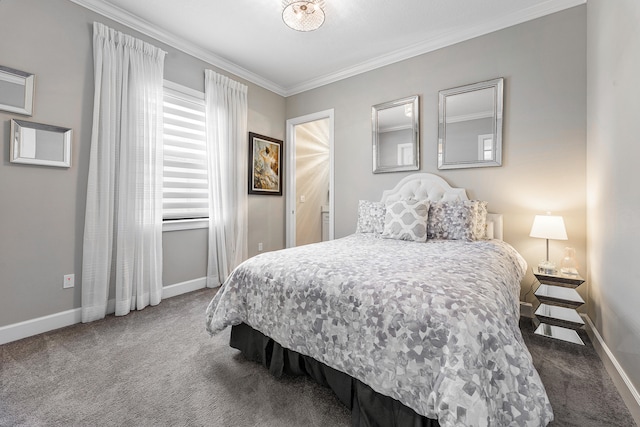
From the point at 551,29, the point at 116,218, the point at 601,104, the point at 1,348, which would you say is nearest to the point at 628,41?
the point at 601,104

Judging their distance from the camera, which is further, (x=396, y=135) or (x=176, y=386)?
(x=396, y=135)

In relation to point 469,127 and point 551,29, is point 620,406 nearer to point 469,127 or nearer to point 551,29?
point 469,127

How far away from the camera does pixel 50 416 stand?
1.34 metres

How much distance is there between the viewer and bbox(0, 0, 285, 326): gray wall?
6.78 ft

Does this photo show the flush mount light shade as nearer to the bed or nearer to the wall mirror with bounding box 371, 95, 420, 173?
the wall mirror with bounding box 371, 95, 420, 173

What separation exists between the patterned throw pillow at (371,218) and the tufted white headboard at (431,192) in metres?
0.15

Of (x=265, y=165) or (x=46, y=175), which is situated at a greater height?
(x=265, y=165)

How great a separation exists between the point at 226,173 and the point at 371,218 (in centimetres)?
188

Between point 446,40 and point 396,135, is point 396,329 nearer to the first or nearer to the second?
point 396,135

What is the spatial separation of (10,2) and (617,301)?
15.0 ft

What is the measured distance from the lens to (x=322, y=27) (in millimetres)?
2850

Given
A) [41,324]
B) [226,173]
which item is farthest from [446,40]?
[41,324]

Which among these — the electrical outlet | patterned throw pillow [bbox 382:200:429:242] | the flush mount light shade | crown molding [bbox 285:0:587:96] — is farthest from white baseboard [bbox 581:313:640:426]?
the electrical outlet

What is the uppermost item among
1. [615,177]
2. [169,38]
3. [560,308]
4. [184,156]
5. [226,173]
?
[169,38]
